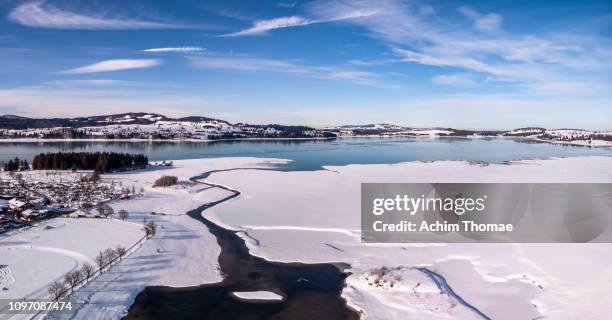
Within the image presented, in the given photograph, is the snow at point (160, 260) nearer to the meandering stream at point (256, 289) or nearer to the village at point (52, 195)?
the meandering stream at point (256, 289)

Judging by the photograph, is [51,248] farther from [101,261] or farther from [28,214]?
[28,214]

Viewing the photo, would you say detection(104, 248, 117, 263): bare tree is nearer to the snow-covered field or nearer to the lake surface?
the snow-covered field

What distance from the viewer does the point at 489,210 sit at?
16.0 meters

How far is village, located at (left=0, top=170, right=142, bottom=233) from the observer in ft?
51.4

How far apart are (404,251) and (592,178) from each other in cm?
1907

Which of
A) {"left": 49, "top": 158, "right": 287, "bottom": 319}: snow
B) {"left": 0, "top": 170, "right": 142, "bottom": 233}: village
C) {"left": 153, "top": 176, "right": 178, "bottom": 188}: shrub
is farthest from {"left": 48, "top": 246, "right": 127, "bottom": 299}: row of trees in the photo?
{"left": 153, "top": 176, "right": 178, "bottom": 188}: shrub

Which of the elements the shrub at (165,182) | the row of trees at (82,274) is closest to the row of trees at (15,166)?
the shrub at (165,182)

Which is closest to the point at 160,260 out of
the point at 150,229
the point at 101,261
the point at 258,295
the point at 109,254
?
the point at 109,254

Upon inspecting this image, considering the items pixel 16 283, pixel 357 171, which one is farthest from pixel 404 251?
pixel 357 171

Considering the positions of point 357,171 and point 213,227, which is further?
point 357,171

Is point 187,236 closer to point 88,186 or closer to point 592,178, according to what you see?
point 88,186

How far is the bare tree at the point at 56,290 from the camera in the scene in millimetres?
8539

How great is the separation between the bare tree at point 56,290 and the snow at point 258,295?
3515mm

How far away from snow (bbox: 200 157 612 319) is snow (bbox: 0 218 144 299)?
12.5ft
